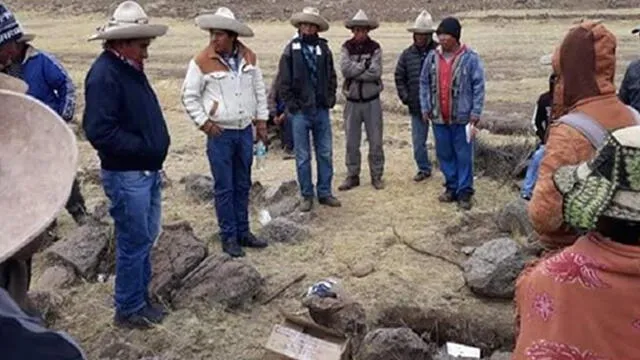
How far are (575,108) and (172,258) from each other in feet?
11.9

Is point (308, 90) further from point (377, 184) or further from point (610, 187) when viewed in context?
point (610, 187)

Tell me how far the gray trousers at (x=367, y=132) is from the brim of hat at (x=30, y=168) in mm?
7012

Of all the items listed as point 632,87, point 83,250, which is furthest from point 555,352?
point 83,250

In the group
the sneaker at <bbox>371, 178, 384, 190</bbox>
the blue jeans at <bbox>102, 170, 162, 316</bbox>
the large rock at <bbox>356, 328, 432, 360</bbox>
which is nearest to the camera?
the large rock at <bbox>356, 328, 432, 360</bbox>

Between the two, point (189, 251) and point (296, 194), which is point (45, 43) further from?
point (189, 251)

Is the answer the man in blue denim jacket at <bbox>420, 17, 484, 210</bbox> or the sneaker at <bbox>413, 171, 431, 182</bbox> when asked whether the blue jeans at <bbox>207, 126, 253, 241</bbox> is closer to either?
the man in blue denim jacket at <bbox>420, 17, 484, 210</bbox>

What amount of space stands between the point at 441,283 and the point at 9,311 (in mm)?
5066

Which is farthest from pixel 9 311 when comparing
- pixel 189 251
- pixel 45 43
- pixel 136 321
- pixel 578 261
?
pixel 45 43

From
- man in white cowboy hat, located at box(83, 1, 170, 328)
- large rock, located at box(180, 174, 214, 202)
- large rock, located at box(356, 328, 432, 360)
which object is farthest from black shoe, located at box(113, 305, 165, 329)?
large rock, located at box(180, 174, 214, 202)

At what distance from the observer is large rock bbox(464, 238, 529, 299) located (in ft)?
20.5

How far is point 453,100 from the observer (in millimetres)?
8234

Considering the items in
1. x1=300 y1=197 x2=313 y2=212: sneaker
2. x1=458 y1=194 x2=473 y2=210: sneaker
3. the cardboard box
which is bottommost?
x1=458 y1=194 x2=473 y2=210: sneaker

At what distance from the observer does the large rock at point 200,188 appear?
893 centimetres

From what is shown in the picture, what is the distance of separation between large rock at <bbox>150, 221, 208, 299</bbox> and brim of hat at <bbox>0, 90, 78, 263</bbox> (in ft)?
14.0
